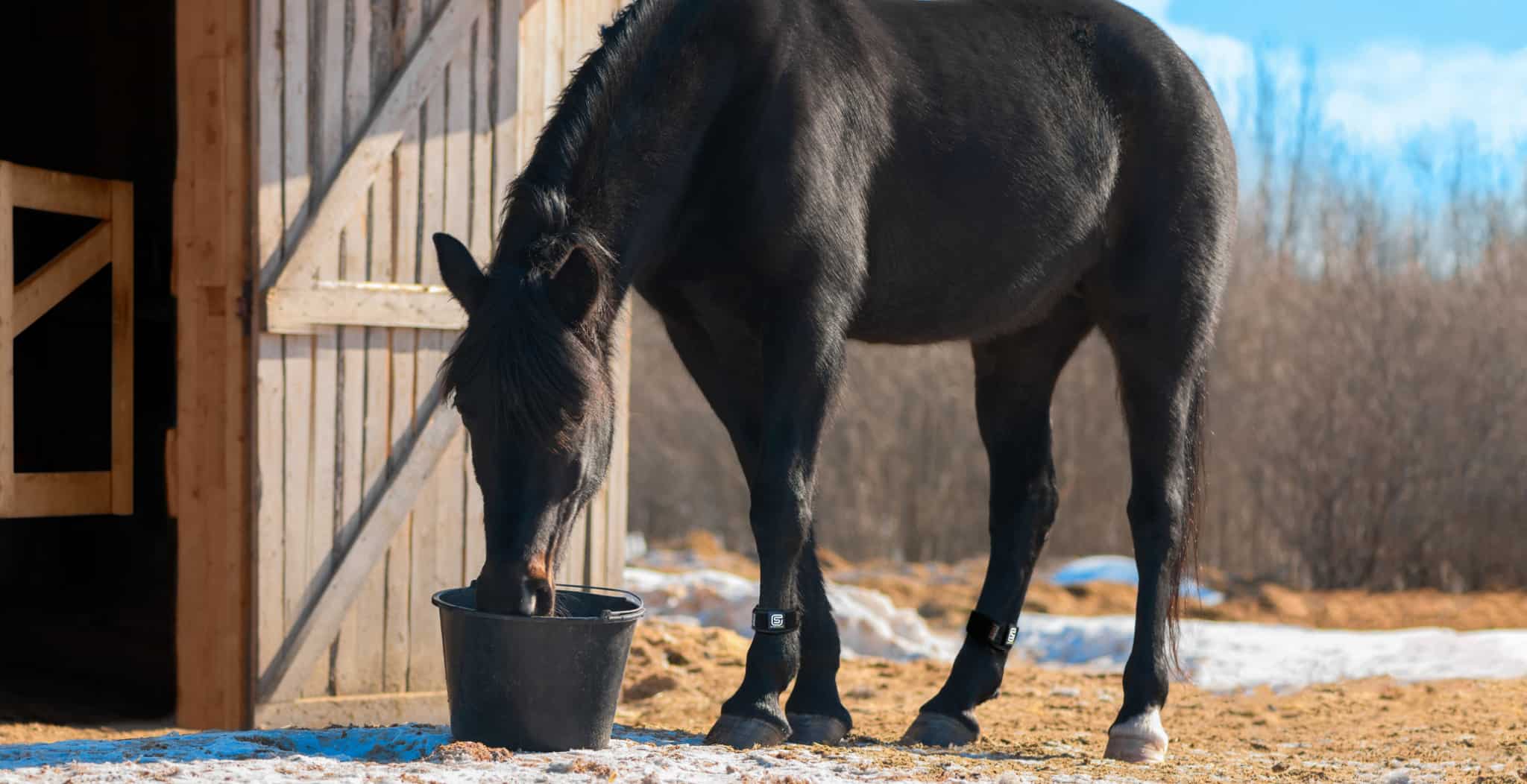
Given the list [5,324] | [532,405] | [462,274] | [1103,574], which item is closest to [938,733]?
[532,405]

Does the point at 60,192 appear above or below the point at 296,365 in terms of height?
above

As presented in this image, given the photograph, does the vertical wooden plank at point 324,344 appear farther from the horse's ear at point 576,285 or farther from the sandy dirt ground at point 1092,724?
the horse's ear at point 576,285

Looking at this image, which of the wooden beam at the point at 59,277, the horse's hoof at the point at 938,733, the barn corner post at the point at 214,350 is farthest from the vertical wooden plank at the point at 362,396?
the horse's hoof at the point at 938,733

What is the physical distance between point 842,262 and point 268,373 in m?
2.59

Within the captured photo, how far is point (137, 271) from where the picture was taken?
760 centimetres

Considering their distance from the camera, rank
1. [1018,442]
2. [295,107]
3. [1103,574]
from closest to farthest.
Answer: [1018,442]
[295,107]
[1103,574]

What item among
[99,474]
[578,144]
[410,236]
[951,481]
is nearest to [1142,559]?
[578,144]

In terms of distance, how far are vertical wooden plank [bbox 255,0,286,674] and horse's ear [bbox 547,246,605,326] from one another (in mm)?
2431

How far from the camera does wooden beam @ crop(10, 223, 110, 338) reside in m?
5.64

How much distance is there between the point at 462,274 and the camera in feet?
11.9

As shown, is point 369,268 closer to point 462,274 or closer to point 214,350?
point 214,350

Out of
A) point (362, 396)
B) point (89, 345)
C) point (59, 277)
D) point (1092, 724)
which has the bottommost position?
point (1092, 724)

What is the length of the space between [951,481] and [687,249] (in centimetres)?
1209

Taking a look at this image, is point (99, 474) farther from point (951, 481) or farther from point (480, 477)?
point (951, 481)
